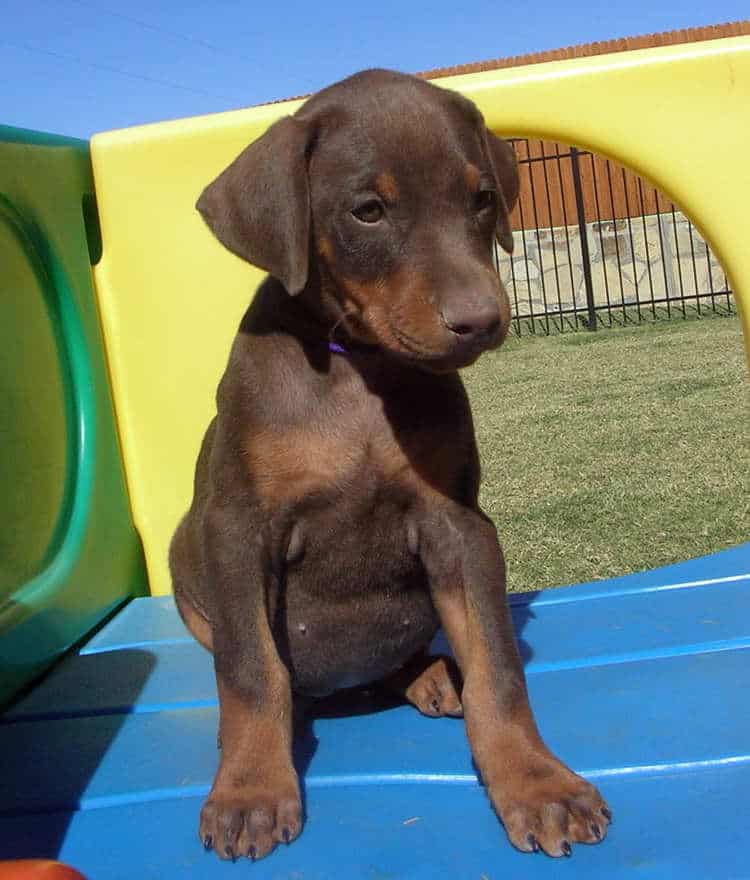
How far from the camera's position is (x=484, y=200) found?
2.50 m

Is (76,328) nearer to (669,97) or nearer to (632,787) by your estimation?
(669,97)

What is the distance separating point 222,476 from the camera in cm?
259

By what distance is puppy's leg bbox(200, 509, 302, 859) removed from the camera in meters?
2.19

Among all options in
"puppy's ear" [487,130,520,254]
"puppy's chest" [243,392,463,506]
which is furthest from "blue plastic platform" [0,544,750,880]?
"puppy's ear" [487,130,520,254]

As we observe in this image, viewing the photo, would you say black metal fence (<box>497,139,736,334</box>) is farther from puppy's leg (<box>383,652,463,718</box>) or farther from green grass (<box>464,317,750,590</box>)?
puppy's leg (<box>383,652,463,718</box>)

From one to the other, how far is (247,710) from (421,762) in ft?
1.41

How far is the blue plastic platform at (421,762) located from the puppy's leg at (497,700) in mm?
56

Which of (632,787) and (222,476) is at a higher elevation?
(222,476)

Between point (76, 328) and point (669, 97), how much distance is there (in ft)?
7.72

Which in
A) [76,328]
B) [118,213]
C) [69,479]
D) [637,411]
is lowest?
[637,411]

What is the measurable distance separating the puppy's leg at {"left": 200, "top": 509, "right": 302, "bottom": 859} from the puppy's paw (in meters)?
0.50

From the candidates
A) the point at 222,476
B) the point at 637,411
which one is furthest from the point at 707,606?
the point at 637,411

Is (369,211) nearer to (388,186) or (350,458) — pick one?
(388,186)

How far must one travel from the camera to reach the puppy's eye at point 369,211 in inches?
93.4
